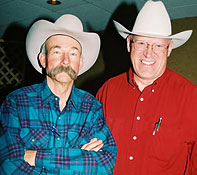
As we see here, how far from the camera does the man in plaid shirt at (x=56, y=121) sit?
45.9 inches

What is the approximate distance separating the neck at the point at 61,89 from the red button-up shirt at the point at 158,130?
44cm

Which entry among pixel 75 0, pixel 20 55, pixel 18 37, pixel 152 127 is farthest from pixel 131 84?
pixel 20 55

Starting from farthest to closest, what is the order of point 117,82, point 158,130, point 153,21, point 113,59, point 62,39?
point 113,59
point 117,82
point 153,21
point 158,130
point 62,39

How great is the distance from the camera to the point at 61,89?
1.39 m

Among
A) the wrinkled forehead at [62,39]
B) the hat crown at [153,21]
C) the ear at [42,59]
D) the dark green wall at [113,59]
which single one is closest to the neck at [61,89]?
the ear at [42,59]

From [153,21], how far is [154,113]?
650 mm

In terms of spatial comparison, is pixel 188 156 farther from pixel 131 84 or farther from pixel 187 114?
pixel 131 84

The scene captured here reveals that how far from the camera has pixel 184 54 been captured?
3428mm

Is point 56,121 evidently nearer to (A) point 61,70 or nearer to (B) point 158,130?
(A) point 61,70

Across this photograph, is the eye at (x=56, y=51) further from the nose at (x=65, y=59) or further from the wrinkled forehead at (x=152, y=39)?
the wrinkled forehead at (x=152, y=39)

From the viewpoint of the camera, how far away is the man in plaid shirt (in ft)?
3.83

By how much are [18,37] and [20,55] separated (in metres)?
0.67

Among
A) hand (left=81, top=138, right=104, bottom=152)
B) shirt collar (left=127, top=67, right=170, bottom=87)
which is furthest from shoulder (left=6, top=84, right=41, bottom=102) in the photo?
shirt collar (left=127, top=67, right=170, bottom=87)

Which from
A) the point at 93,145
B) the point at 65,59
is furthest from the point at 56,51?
the point at 93,145
